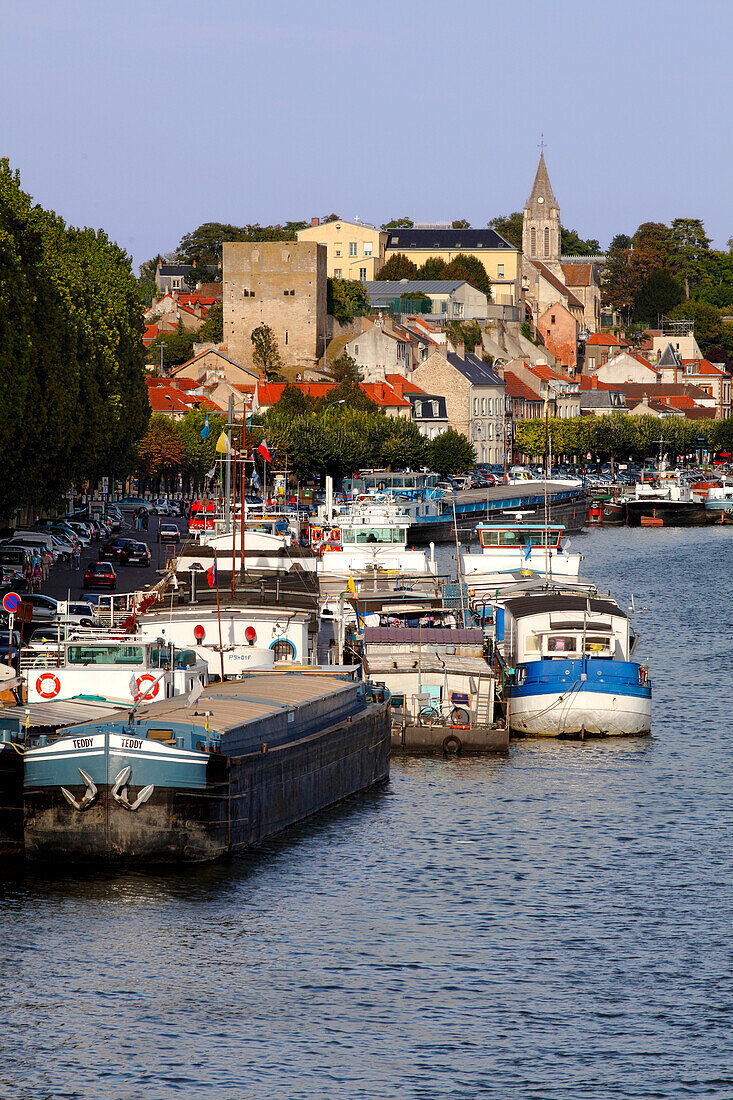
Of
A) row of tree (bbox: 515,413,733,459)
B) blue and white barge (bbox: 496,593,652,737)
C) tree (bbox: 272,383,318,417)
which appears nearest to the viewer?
blue and white barge (bbox: 496,593,652,737)

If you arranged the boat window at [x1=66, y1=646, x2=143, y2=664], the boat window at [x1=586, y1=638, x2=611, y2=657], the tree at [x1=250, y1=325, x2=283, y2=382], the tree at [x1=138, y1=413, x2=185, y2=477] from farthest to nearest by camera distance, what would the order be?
the tree at [x1=250, y1=325, x2=283, y2=382]
the tree at [x1=138, y1=413, x2=185, y2=477]
the boat window at [x1=586, y1=638, x2=611, y2=657]
the boat window at [x1=66, y1=646, x2=143, y2=664]

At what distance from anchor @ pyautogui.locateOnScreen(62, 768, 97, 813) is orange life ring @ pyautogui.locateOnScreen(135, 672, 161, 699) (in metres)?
5.27

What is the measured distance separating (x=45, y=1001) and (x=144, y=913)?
3.74m

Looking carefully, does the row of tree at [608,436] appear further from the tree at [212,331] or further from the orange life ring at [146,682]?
the orange life ring at [146,682]

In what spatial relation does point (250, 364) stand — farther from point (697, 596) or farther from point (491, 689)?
point (491, 689)

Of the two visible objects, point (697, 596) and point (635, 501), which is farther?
point (635, 501)

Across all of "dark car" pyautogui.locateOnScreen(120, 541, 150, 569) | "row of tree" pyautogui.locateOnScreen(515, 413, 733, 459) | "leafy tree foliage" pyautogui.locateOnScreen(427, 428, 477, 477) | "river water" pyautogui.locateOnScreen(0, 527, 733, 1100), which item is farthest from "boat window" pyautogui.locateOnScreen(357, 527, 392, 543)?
"row of tree" pyautogui.locateOnScreen(515, 413, 733, 459)

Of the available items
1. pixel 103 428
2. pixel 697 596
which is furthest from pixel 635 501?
pixel 103 428

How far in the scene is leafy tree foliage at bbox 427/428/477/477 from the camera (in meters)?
147

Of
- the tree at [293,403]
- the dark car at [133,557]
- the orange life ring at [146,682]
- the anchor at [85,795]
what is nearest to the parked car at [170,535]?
the dark car at [133,557]

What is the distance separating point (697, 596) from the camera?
85562 millimetres

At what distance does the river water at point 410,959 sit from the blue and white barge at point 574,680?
15.1ft

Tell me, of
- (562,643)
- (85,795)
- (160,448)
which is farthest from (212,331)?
(85,795)

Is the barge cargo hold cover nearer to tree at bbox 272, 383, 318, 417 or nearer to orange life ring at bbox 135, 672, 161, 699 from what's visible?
orange life ring at bbox 135, 672, 161, 699
